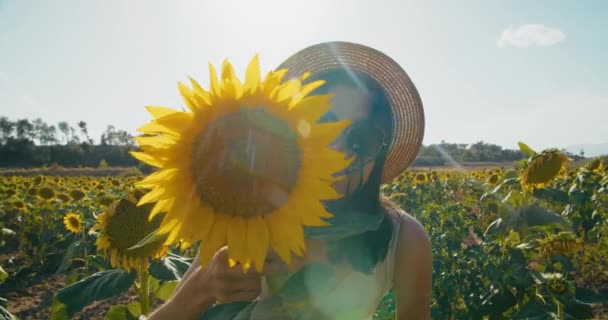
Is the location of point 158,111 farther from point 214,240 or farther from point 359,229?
point 359,229

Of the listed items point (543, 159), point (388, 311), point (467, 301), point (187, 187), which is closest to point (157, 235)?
point (187, 187)

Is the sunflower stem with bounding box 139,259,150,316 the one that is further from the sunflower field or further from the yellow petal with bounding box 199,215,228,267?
the yellow petal with bounding box 199,215,228,267

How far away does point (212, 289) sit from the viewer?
980 mm

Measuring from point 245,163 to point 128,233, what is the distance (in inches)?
54.9

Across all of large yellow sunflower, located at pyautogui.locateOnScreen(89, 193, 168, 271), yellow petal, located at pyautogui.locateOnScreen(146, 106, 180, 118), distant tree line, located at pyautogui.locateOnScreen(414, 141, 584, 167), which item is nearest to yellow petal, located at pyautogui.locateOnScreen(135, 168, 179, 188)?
yellow petal, located at pyautogui.locateOnScreen(146, 106, 180, 118)

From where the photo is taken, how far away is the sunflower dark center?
2.46ft

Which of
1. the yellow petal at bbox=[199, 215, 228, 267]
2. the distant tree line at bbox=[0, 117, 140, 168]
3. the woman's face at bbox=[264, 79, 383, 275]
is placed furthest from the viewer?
the distant tree line at bbox=[0, 117, 140, 168]

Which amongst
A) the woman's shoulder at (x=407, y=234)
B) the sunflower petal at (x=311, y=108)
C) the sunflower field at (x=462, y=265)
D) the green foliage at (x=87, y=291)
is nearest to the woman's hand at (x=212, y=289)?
the sunflower field at (x=462, y=265)

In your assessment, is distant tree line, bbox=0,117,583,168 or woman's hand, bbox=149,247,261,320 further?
distant tree line, bbox=0,117,583,168

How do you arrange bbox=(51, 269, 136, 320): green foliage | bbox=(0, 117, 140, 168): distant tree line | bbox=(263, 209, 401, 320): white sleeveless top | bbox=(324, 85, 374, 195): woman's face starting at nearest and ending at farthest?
bbox=(263, 209, 401, 320): white sleeveless top → bbox=(324, 85, 374, 195): woman's face → bbox=(51, 269, 136, 320): green foliage → bbox=(0, 117, 140, 168): distant tree line

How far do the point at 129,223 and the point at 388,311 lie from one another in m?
1.40

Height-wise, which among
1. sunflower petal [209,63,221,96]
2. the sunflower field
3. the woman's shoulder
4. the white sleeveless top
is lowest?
the sunflower field

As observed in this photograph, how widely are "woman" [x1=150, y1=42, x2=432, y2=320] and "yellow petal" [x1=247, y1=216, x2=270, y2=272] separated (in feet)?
0.19

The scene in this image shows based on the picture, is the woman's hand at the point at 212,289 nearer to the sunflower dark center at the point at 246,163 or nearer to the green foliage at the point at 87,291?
the sunflower dark center at the point at 246,163
